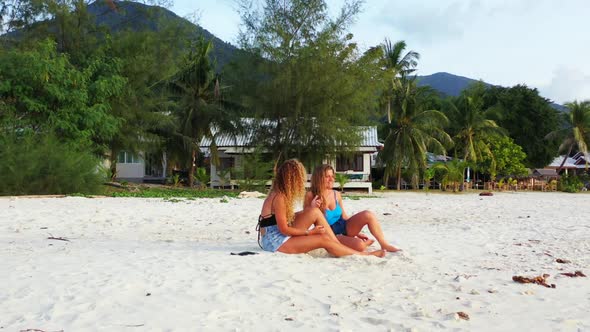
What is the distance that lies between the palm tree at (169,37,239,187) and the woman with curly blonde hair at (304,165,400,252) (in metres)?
20.8

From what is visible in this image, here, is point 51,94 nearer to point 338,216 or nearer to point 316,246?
point 338,216

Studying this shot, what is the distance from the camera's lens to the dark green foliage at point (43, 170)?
44.6ft

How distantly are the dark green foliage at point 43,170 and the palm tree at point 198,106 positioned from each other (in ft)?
39.6

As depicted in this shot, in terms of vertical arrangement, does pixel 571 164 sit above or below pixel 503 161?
above

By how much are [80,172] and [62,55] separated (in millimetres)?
5457

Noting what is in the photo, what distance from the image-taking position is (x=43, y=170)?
550 inches

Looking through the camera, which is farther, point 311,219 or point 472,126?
point 472,126

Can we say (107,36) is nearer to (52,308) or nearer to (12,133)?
(12,133)

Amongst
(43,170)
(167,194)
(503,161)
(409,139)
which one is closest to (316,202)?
(43,170)

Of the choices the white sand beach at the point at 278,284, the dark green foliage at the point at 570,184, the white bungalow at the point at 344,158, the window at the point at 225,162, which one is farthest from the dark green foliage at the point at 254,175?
the dark green foliage at the point at 570,184

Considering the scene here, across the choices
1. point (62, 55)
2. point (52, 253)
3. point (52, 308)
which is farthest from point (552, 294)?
point (62, 55)

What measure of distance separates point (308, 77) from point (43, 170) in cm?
1125

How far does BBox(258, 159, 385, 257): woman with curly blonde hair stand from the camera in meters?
5.16

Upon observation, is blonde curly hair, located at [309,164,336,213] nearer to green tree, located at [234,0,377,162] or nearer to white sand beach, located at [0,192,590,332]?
white sand beach, located at [0,192,590,332]
